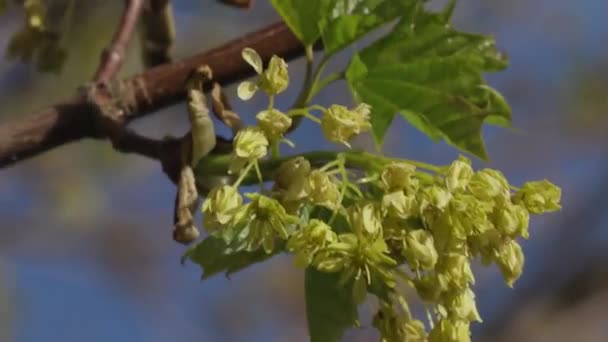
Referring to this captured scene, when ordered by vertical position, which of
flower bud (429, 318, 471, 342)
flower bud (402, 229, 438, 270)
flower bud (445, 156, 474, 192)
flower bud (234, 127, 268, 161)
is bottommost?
flower bud (429, 318, 471, 342)

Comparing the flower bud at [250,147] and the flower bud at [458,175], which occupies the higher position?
the flower bud at [458,175]

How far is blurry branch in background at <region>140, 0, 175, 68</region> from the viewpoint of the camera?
1.37 m

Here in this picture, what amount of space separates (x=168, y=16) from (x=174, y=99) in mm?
286

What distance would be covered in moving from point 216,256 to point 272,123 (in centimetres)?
14

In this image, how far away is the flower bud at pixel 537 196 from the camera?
965mm

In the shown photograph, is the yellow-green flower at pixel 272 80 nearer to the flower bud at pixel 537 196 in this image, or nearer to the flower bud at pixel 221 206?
the flower bud at pixel 221 206

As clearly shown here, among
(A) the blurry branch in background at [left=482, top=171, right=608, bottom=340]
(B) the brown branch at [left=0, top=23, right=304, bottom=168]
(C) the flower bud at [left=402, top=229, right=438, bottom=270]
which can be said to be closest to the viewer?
(C) the flower bud at [left=402, top=229, right=438, bottom=270]

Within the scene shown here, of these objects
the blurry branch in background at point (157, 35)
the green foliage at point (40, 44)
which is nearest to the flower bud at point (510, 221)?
the blurry branch in background at point (157, 35)

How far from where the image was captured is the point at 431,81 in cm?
105

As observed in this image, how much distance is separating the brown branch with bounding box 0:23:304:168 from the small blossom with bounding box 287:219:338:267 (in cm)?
28

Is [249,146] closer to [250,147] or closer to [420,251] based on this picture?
[250,147]

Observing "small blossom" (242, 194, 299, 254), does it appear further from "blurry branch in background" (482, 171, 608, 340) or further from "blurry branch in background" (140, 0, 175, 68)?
"blurry branch in background" (482, 171, 608, 340)

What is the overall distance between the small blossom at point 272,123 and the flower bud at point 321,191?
0.18ft

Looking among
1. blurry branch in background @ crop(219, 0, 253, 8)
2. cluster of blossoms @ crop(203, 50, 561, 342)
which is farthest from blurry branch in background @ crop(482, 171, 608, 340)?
cluster of blossoms @ crop(203, 50, 561, 342)
